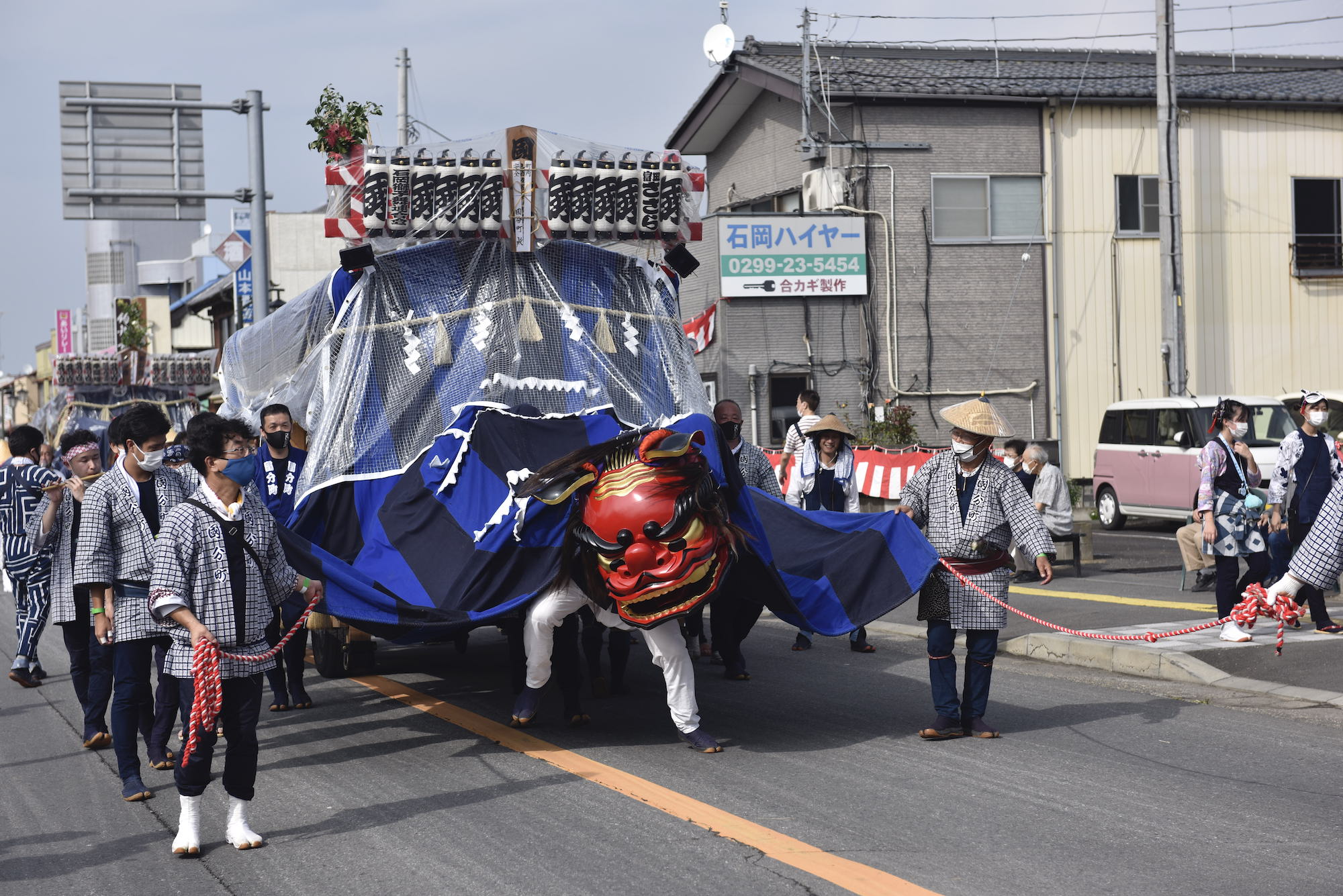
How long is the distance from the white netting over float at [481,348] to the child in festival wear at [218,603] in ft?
6.79

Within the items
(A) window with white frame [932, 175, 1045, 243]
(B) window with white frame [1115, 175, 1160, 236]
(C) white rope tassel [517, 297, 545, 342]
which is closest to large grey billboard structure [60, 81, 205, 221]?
(A) window with white frame [932, 175, 1045, 243]

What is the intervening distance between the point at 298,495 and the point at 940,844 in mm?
4533

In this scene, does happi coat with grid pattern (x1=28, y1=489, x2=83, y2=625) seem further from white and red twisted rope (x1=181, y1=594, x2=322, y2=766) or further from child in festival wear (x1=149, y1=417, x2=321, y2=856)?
white and red twisted rope (x1=181, y1=594, x2=322, y2=766)

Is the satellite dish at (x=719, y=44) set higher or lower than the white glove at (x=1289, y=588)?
higher

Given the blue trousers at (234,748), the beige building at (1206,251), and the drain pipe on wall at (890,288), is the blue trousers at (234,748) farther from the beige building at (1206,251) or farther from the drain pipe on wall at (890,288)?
the beige building at (1206,251)

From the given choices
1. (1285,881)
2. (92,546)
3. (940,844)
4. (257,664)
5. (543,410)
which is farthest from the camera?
(543,410)

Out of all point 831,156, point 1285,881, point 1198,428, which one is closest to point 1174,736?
point 1285,881

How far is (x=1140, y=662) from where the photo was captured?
9.71 metres

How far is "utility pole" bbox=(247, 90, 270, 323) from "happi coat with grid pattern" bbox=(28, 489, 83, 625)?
13.3 meters

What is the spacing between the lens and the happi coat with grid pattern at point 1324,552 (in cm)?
562

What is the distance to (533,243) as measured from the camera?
8.73m

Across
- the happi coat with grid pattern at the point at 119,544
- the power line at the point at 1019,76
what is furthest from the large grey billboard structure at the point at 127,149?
the happi coat with grid pattern at the point at 119,544

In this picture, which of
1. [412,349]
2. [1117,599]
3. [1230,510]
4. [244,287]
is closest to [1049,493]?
[1117,599]

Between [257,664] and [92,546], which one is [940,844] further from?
[92,546]
